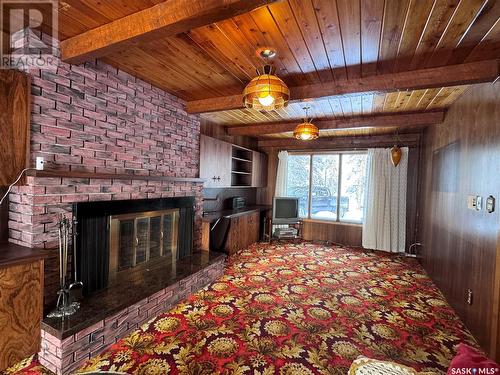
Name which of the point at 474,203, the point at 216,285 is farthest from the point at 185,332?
the point at 474,203

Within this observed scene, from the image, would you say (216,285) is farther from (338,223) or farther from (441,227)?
(338,223)

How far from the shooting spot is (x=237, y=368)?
185cm

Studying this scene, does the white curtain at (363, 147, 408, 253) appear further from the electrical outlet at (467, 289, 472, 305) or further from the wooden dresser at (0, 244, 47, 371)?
the wooden dresser at (0, 244, 47, 371)

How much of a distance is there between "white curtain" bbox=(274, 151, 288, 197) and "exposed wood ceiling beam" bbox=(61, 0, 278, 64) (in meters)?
4.81

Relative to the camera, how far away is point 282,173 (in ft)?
20.8

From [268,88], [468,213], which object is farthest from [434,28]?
[468,213]

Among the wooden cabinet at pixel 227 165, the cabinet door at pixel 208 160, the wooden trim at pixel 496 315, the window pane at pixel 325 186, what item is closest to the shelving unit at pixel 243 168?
the wooden cabinet at pixel 227 165

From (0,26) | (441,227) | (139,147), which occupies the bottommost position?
(441,227)

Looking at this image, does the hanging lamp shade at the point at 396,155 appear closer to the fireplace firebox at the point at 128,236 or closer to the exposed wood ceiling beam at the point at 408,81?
the exposed wood ceiling beam at the point at 408,81

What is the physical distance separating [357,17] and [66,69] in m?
2.41

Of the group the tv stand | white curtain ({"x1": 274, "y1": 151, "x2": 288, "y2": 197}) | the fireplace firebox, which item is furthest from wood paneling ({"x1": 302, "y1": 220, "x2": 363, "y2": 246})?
the fireplace firebox

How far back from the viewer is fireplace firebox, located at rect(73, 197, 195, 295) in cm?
229

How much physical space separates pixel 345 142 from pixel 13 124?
553cm

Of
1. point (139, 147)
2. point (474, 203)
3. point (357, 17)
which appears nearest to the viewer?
point (357, 17)
